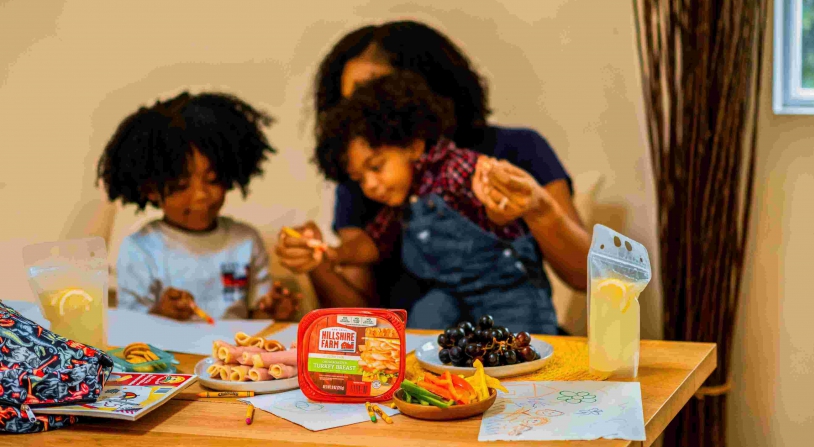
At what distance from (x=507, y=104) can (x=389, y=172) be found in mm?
339

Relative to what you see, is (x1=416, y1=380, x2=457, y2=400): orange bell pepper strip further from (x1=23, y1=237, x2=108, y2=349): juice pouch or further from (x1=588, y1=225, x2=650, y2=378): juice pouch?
(x1=23, y1=237, x2=108, y2=349): juice pouch

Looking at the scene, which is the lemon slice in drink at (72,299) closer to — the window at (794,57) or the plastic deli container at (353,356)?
the plastic deli container at (353,356)

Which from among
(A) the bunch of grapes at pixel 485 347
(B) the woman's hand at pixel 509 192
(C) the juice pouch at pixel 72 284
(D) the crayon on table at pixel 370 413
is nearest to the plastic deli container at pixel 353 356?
(D) the crayon on table at pixel 370 413

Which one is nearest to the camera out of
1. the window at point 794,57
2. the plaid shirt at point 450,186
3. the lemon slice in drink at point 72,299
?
the lemon slice in drink at point 72,299

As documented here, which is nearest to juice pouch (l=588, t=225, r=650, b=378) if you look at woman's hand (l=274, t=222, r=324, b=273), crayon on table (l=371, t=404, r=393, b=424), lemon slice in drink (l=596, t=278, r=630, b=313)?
lemon slice in drink (l=596, t=278, r=630, b=313)

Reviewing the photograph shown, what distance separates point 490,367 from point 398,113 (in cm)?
102

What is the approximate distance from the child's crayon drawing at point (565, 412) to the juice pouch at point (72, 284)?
0.67 m

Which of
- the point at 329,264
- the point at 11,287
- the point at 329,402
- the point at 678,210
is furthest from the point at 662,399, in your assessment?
the point at 11,287

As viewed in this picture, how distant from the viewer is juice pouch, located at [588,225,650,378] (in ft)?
4.13

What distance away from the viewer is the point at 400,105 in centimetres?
218

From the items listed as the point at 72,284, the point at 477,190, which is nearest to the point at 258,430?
the point at 72,284

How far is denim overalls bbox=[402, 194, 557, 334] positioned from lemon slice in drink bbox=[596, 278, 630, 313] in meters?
0.84

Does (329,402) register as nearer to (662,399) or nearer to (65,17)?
(662,399)

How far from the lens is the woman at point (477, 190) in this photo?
2041 millimetres
